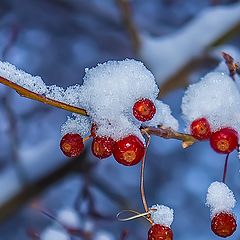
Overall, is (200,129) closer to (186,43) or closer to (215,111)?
(215,111)

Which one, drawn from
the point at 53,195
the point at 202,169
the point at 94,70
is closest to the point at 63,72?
the point at 53,195

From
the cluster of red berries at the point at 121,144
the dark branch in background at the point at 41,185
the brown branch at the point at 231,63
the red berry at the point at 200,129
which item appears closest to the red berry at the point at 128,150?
the cluster of red berries at the point at 121,144

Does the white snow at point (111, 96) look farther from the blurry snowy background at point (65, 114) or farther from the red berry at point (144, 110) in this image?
the blurry snowy background at point (65, 114)

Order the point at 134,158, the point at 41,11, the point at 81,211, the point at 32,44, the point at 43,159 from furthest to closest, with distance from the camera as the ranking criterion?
1. the point at 32,44
2. the point at 41,11
3. the point at 43,159
4. the point at 81,211
5. the point at 134,158

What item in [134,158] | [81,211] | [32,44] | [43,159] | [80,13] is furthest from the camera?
[32,44]

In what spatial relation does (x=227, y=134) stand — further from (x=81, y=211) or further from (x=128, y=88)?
(x=81, y=211)

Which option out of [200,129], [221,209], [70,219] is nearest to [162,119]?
[200,129]

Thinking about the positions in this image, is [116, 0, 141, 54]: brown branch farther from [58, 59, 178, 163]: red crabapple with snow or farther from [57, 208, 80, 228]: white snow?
[58, 59, 178, 163]: red crabapple with snow
